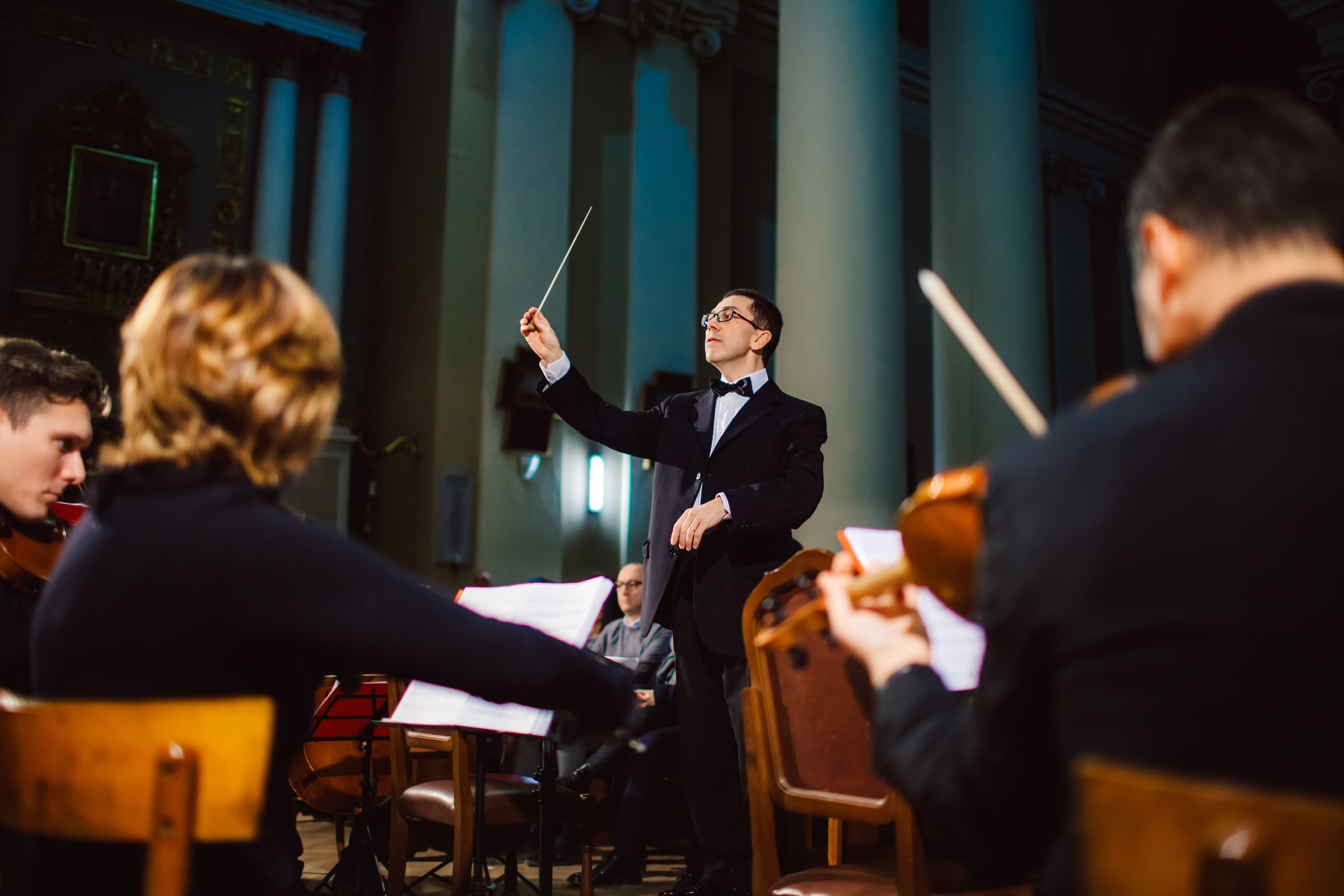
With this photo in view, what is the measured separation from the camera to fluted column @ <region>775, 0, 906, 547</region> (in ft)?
16.4

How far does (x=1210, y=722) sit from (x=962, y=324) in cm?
59

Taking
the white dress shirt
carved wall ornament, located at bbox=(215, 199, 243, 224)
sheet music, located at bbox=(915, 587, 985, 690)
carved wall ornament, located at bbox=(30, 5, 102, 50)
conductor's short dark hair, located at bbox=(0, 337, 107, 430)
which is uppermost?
carved wall ornament, located at bbox=(30, 5, 102, 50)

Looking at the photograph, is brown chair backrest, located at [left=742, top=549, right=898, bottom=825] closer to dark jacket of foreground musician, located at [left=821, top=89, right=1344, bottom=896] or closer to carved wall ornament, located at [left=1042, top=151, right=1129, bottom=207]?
dark jacket of foreground musician, located at [left=821, top=89, right=1344, bottom=896]

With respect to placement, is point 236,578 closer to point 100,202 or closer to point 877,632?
point 877,632

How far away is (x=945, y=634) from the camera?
6.08 feet

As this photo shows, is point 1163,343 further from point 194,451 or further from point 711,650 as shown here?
point 711,650

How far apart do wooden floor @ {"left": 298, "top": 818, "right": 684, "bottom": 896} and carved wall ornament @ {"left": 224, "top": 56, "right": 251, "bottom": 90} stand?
6.88 metres

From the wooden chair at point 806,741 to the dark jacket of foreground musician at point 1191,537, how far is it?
41.0 inches

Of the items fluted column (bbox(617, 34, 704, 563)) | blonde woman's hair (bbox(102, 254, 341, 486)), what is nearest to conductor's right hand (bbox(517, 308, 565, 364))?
blonde woman's hair (bbox(102, 254, 341, 486))

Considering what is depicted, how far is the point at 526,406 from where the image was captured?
8172 mm

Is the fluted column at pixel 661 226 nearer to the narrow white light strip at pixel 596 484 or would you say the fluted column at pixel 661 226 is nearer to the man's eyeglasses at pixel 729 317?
the narrow white light strip at pixel 596 484

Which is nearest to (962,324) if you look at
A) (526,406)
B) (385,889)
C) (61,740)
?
(61,740)

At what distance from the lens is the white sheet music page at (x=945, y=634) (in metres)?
1.83

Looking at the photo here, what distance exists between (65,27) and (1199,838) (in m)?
10.2
